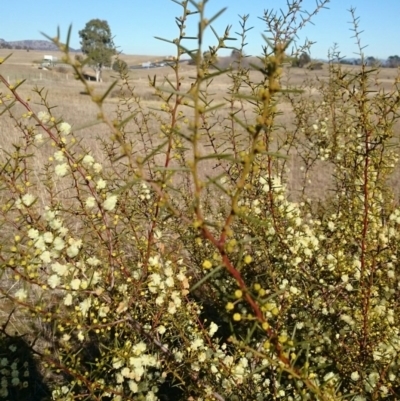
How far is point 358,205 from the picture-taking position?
3.18 meters

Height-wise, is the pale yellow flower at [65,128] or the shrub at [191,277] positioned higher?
the pale yellow flower at [65,128]

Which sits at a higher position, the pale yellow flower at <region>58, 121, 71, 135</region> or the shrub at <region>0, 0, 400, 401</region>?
the pale yellow flower at <region>58, 121, 71, 135</region>

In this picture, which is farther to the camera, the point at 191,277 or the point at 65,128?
the point at 191,277

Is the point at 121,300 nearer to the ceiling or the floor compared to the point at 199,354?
nearer to the ceiling

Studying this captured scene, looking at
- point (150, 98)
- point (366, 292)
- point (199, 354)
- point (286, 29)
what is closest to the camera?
point (366, 292)

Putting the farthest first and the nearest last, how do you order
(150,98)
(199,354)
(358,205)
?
(150,98) < (358,205) < (199,354)

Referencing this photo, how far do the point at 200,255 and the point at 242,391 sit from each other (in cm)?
130

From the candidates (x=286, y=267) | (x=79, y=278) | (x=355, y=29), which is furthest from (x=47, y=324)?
(x=355, y=29)

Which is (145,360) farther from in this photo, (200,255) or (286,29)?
(286,29)

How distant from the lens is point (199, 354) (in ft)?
8.04

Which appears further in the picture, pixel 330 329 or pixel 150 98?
pixel 150 98

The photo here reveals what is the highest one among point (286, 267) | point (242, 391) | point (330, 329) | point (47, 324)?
point (286, 267)

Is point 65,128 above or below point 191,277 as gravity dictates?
above

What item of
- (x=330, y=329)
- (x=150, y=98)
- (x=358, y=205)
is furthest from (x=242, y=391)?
(x=150, y=98)
